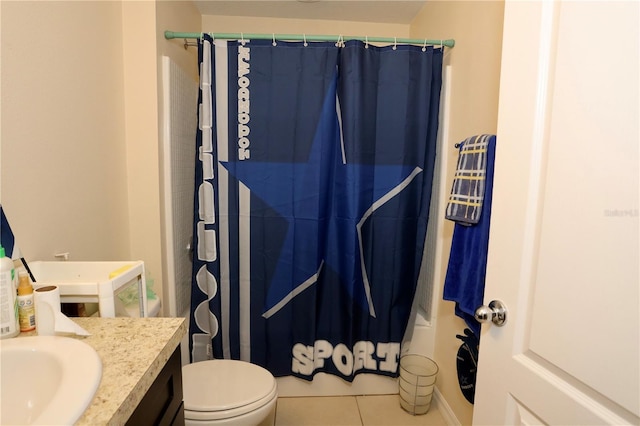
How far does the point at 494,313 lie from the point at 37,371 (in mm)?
1055

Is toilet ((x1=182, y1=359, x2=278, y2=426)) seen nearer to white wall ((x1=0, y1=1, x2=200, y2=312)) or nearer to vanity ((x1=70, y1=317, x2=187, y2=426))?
vanity ((x1=70, y1=317, x2=187, y2=426))

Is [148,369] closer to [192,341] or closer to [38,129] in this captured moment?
[38,129]

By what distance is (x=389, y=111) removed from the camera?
68.6 inches

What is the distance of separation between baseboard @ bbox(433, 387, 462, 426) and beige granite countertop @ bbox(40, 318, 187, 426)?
59.7 inches

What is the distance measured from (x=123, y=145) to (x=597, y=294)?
1.73 m

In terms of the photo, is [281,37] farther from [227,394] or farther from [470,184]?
[227,394]

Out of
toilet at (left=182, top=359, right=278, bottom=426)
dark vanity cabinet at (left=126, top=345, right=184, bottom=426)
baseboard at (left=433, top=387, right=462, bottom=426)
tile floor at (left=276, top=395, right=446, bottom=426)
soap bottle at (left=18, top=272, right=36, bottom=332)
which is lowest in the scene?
tile floor at (left=276, top=395, right=446, bottom=426)

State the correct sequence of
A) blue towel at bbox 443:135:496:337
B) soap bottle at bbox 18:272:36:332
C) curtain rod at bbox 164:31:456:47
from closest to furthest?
soap bottle at bbox 18:272:36:332, blue towel at bbox 443:135:496:337, curtain rod at bbox 164:31:456:47

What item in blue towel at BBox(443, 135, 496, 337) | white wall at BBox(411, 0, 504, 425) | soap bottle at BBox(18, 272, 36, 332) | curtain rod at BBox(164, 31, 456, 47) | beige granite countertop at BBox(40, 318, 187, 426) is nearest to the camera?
beige granite countertop at BBox(40, 318, 187, 426)

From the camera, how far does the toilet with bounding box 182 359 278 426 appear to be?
4.09 feet

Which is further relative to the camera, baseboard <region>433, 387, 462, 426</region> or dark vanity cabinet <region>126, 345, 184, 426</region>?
baseboard <region>433, 387, 462, 426</region>

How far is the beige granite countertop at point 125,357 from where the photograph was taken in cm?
57

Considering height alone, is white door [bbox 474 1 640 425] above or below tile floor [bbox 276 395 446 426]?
above

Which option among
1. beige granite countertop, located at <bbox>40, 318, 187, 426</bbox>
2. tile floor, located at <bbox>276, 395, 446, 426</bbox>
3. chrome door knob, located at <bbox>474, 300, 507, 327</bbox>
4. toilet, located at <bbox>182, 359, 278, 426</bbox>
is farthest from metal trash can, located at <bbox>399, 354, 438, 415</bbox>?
beige granite countertop, located at <bbox>40, 318, 187, 426</bbox>
